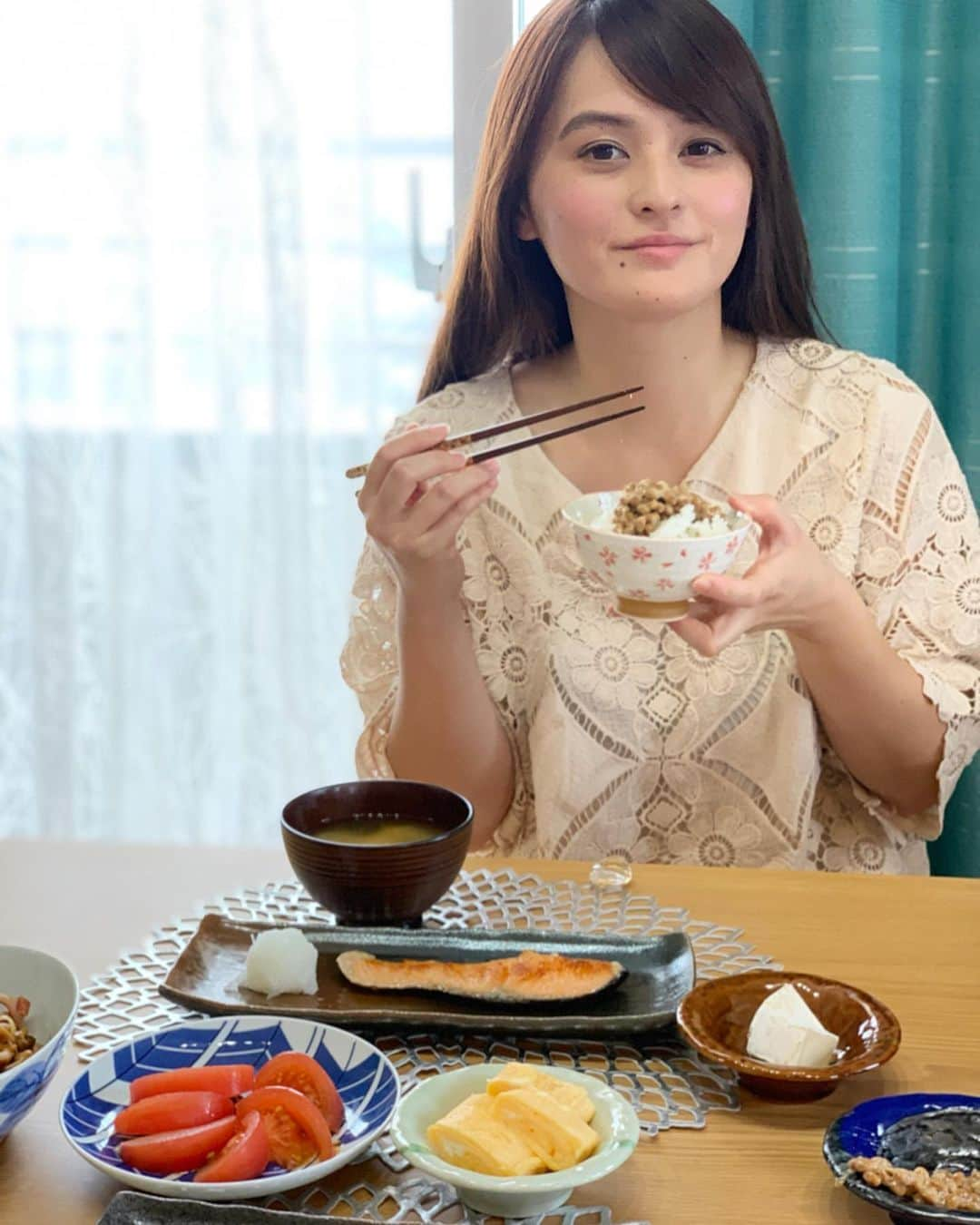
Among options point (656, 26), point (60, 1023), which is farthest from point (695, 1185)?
point (656, 26)

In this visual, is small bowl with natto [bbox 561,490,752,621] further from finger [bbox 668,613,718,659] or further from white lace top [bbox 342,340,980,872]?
white lace top [bbox 342,340,980,872]

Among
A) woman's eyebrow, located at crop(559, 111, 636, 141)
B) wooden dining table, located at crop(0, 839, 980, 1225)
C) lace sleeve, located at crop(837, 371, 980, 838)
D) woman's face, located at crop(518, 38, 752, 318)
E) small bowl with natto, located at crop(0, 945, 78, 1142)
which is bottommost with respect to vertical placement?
wooden dining table, located at crop(0, 839, 980, 1225)

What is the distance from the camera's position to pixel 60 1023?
3.77ft

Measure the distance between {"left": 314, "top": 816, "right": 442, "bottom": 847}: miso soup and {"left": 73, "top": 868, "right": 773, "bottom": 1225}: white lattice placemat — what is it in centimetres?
8

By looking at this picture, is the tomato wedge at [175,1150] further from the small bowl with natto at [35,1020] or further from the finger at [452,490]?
the finger at [452,490]

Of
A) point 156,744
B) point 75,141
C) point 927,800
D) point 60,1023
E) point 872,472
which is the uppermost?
point 75,141

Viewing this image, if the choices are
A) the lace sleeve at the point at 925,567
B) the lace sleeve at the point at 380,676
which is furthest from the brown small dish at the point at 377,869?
the lace sleeve at the point at 925,567

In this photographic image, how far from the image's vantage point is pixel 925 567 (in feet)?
6.34

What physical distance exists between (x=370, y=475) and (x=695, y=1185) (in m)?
0.88

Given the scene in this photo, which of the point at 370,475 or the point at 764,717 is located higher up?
the point at 370,475

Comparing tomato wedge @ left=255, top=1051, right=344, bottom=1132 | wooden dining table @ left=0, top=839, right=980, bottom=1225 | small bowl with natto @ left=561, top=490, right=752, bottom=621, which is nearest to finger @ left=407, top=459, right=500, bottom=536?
small bowl with natto @ left=561, top=490, right=752, bottom=621

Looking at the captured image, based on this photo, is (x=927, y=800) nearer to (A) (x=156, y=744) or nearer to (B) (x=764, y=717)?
(B) (x=764, y=717)

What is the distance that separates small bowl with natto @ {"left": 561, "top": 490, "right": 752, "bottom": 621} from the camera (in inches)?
56.5

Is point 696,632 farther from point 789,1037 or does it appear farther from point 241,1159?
point 241,1159
